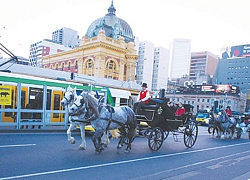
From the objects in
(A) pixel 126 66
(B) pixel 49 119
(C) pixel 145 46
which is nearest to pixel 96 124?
(B) pixel 49 119

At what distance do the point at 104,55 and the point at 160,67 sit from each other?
3016 inches

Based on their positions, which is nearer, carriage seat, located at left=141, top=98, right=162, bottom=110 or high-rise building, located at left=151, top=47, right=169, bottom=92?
carriage seat, located at left=141, top=98, right=162, bottom=110

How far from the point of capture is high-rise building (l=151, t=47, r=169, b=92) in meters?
117

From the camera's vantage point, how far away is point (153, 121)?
9555 millimetres

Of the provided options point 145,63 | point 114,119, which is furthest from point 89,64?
point 145,63

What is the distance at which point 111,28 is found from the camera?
55.2 m

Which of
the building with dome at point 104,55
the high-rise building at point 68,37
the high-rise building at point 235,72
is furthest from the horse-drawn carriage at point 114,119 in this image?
the high-rise building at point 68,37

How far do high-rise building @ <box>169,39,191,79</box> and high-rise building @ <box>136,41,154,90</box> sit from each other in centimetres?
5178

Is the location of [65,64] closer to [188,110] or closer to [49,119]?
[49,119]

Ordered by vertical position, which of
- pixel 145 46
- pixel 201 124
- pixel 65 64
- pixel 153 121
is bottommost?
pixel 201 124

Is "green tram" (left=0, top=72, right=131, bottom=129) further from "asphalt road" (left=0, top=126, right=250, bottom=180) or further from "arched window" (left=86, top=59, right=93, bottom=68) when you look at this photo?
"arched window" (left=86, top=59, right=93, bottom=68)

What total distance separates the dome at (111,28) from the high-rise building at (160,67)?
60.3 m

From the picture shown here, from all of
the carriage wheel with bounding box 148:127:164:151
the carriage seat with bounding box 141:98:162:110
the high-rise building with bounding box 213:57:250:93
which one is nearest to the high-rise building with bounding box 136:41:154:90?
the high-rise building with bounding box 213:57:250:93

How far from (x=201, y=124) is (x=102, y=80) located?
16882 mm
